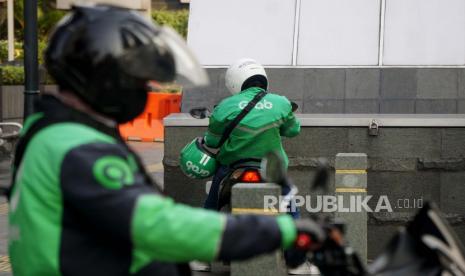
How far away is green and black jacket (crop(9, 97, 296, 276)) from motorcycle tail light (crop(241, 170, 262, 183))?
14.0ft

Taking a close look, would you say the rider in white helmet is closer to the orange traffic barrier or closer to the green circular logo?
the green circular logo

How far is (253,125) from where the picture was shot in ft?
23.3

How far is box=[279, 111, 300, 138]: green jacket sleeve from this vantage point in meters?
7.28

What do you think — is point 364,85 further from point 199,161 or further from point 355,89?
point 199,161

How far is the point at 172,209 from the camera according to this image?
2658mm

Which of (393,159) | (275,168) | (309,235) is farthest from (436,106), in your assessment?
(309,235)

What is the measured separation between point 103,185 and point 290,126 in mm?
4742

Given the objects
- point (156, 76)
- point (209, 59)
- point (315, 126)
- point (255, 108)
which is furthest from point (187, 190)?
point (156, 76)

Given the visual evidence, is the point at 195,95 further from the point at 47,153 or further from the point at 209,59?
the point at 47,153

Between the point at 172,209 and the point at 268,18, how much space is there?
9.18 meters

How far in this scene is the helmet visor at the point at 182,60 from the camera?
302cm

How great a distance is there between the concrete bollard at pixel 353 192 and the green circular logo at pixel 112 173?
17.5ft
